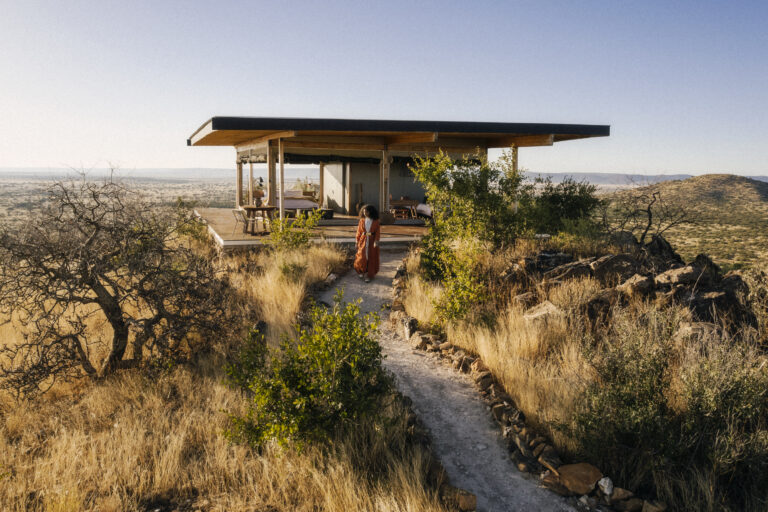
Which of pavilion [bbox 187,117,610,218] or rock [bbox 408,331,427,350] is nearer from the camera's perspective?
rock [bbox 408,331,427,350]

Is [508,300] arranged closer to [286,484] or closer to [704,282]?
[704,282]

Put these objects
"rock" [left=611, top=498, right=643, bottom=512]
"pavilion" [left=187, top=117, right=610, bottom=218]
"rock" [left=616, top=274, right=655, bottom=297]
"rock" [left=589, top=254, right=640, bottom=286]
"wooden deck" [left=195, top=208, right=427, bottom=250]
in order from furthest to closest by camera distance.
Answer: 1. "wooden deck" [left=195, top=208, right=427, bottom=250]
2. "pavilion" [left=187, top=117, right=610, bottom=218]
3. "rock" [left=589, top=254, right=640, bottom=286]
4. "rock" [left=616, top=274, right=655, bottom=297]
5. "rock" [left=611, top=498, right=643, bottom=512]

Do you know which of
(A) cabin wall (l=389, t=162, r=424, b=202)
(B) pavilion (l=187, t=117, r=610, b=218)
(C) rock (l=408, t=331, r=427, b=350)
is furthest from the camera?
(A) cabin wall (l=389, t=162, r=424, b=202)

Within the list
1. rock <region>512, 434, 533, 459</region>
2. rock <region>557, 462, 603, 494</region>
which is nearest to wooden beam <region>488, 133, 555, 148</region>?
rock <region>512, 434, 533, 459</region>

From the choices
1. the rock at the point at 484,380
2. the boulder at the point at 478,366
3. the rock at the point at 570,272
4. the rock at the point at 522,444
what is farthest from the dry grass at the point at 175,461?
the rock at the point at 570,272

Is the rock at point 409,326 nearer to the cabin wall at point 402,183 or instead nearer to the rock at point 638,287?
the rock at point 638,287

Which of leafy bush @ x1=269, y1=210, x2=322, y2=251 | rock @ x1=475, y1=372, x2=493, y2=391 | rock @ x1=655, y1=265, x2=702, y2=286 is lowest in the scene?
rock @ x1=475, y1=372, x2=493, y2=391

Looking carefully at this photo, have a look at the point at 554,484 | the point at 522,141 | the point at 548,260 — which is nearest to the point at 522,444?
the point at 554,484

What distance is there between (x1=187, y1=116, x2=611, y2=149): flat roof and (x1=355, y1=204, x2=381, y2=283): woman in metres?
2.87

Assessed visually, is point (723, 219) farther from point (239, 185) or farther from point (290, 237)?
point (290, 237)

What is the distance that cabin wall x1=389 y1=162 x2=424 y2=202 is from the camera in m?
18.0

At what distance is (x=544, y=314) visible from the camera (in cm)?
662

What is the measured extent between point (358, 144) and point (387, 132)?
2229 millimetres

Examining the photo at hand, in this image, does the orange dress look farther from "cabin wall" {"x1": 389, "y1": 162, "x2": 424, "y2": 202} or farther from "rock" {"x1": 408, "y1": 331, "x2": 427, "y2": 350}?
"cabin wall" {"x1": 389, "y1": 162, "x2": 424, "y2": 202}
